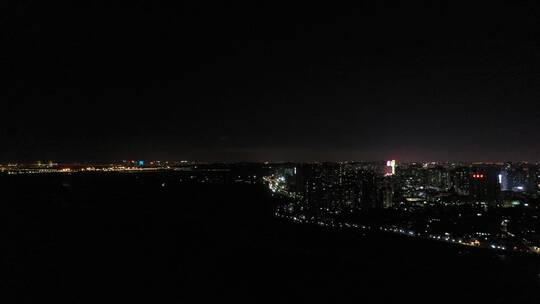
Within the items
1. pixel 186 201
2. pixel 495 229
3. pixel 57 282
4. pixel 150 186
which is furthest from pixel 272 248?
pixel 150 186

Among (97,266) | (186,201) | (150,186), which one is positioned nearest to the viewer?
(97,266)

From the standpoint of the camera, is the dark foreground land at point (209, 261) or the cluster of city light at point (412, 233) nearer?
the dark foreground land at point (209, 261)

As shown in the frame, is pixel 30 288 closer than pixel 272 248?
Yes

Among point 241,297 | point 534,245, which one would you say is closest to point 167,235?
point 241,297

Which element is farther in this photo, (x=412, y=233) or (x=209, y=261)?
(x=412, y=233)

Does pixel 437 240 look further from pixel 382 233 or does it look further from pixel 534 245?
pixel 534 245

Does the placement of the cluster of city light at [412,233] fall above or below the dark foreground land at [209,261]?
below

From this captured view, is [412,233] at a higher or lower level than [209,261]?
lower

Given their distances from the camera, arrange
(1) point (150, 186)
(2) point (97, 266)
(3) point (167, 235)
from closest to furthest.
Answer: (2) point (97, 266), (3) point (167, 235), (1) point (150, 186)

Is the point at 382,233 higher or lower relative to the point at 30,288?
lower
